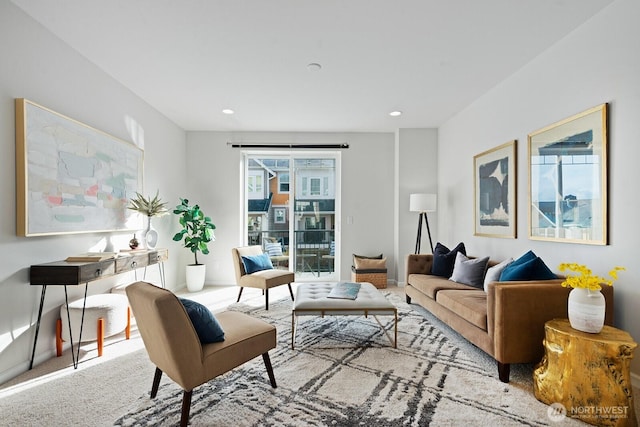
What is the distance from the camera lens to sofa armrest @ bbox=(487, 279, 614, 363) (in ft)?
6.87

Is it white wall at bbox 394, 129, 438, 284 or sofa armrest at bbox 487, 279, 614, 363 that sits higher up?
white wall at bbox 394, 129, 438, 284

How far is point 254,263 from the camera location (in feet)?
13.9

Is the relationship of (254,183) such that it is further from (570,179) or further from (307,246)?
(570,179)

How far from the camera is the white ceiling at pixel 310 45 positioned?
7.23 feet

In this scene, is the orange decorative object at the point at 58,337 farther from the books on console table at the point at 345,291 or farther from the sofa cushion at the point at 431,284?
the sofa cushion at the point at 431,284

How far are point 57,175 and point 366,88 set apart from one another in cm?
303

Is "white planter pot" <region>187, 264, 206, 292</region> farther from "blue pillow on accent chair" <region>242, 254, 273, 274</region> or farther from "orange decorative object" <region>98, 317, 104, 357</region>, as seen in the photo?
"orange decorative object" <region>98, 317, 104, 357</region>

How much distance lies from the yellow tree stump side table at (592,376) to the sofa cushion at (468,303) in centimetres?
50

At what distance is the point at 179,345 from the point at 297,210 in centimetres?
402

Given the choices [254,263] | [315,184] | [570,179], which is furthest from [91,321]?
[570,179]

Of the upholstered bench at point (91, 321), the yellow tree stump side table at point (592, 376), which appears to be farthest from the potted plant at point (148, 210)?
the yellow tree stump side table at point (592, 376)

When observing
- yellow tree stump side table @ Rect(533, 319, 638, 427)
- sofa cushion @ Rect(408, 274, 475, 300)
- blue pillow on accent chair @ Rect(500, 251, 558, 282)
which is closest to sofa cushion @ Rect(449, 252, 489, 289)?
sofa cushion @ Rect(408, 274, 475, 300)

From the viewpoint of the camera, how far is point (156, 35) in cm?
252

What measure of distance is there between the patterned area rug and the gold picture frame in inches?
45.9
